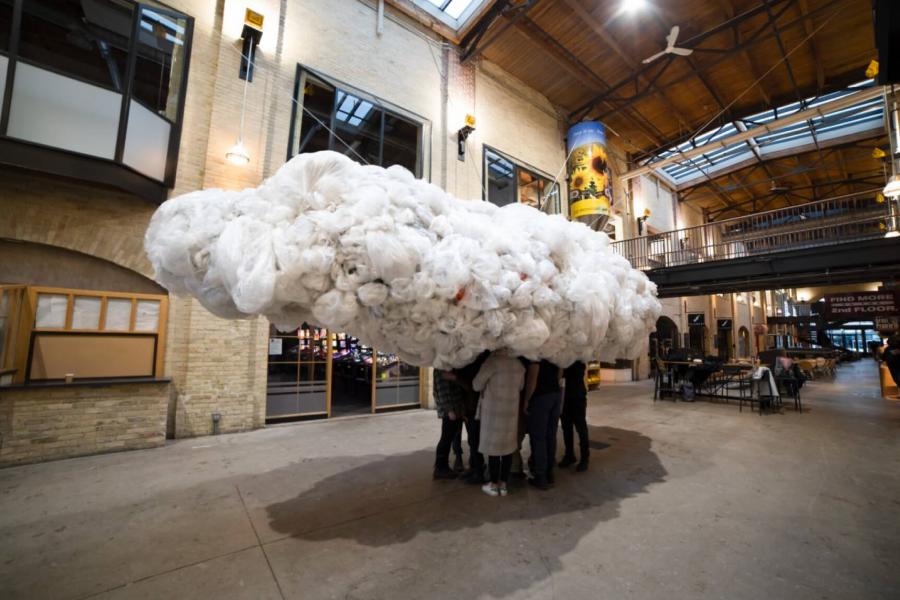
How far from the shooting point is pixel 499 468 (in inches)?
132

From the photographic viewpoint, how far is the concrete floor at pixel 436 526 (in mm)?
2154

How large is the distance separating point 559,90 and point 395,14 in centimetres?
535

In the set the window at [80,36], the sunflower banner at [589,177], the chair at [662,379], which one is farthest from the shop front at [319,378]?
the sunflower banner at [589,177]

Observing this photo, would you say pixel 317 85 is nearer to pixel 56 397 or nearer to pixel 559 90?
pixel 56 397

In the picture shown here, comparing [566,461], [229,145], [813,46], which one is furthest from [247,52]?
[813,46]

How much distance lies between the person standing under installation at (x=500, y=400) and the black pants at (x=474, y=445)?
43cm

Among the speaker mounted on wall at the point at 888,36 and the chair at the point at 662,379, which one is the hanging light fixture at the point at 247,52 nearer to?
the speaker mounted on wall at the point at 888,36

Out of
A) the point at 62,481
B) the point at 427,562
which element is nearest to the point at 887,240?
the point at 427,562

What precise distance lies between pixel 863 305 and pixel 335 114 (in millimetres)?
15820

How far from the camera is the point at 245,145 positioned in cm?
590

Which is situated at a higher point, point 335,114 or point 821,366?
point 335,114

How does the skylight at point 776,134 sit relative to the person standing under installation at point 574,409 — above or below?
above

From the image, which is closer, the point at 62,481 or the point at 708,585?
the point at 708,585

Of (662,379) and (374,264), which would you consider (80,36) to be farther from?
(662,379)
